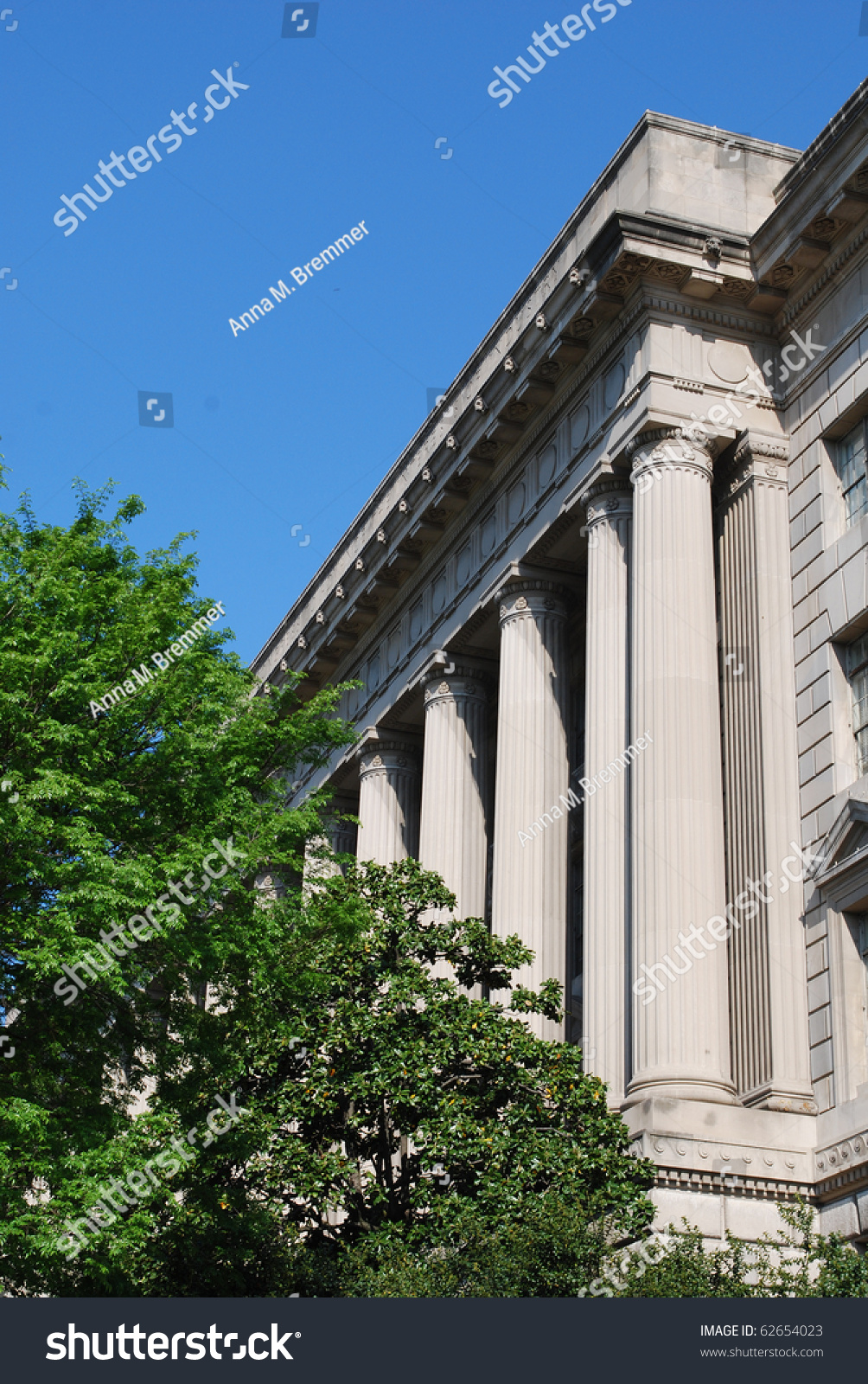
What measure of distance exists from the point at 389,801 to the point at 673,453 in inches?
679

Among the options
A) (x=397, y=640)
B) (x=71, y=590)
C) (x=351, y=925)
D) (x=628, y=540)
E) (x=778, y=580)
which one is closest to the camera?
(x=71, y=590)

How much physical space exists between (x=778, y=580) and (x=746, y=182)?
945 cm

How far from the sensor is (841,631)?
104 ft

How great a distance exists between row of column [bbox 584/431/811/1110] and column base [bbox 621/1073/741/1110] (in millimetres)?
33

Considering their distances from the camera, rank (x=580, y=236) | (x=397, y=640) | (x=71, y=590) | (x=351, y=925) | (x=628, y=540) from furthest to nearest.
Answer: (x=397, y=640) < (x=580, y=236) < (x=628, y=540) < (x=351, y=925) < (x=71, y=590)

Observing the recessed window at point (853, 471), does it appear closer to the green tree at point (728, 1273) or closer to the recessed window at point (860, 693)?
the recessed window at point (860, 693)

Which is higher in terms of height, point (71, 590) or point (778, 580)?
point (778, 580)

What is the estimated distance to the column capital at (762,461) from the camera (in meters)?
34.9

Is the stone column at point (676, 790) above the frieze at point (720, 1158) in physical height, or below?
above

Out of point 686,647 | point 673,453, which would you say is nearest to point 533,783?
→ point 686,647

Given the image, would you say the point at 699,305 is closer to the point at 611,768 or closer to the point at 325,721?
the point at 611,768

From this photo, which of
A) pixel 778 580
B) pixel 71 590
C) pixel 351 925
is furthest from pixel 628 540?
pixel 71 590

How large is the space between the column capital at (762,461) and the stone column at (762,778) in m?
0.02

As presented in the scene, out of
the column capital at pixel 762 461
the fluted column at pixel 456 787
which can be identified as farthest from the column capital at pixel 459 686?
the column capital at pixel 762 461
